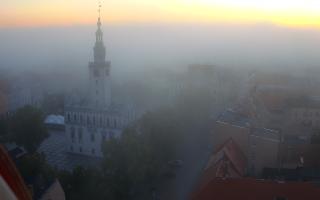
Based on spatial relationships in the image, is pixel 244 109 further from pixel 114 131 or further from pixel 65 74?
pixel 65 74

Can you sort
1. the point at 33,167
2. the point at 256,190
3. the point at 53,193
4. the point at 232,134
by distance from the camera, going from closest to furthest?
the point at 53,193 < the point at 256,190 < the point at 33,167 < the point at 232,134

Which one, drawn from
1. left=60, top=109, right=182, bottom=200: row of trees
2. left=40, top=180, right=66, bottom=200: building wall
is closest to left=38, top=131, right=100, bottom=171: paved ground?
left=60, top=109, right=182, bottom=200: row of trees

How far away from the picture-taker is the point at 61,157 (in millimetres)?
15953

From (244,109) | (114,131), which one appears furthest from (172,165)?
(244,109)

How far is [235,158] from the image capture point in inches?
451

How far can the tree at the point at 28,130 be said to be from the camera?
1459 centimetres

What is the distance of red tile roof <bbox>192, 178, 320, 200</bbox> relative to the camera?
27.6 ft

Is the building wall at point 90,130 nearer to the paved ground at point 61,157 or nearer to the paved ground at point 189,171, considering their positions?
the paved ground at point 61,157

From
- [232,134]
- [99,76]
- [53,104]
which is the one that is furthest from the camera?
[53,104]

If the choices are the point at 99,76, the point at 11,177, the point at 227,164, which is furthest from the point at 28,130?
the point at 11,177

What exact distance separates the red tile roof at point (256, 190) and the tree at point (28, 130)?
26.7ft

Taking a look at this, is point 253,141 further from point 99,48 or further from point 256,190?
point 99,48

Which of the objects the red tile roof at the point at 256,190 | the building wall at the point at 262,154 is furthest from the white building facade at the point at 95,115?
the red tile roof at the point at 256,190

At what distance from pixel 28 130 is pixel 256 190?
30.4 ft
